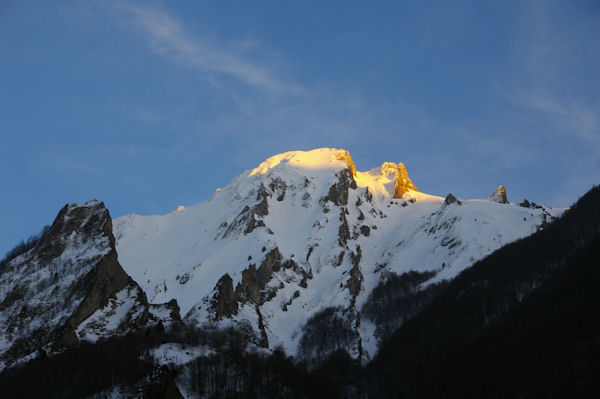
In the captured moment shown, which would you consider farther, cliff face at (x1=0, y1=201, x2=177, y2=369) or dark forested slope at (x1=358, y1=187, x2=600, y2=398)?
cliff face at (x1=0, y1=201, x2=177, y2=369)


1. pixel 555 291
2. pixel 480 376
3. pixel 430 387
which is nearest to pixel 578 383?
pixel 480 376

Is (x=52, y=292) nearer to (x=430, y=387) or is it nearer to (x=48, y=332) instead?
(x=48, y=332)

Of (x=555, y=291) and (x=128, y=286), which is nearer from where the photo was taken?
(x=128, y=286)

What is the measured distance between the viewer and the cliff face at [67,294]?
14412cm

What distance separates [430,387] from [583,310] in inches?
1557

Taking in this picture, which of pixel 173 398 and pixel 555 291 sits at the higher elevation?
pixel 555 291

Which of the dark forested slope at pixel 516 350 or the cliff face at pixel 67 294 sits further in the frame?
the cliff face at pixel 67 294

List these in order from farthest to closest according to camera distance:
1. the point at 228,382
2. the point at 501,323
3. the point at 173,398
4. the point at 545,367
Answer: the point at 501,323, the point at 545,367, the point at 228,382, the point at 173,398

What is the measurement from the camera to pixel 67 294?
15262 centimetres

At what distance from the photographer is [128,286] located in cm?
15950

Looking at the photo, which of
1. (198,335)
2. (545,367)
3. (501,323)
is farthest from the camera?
(501,323)

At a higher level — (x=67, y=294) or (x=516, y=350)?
(x=67, y=294)

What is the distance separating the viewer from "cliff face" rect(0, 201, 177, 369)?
14412cm

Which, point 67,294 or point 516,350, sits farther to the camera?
point 516,350
